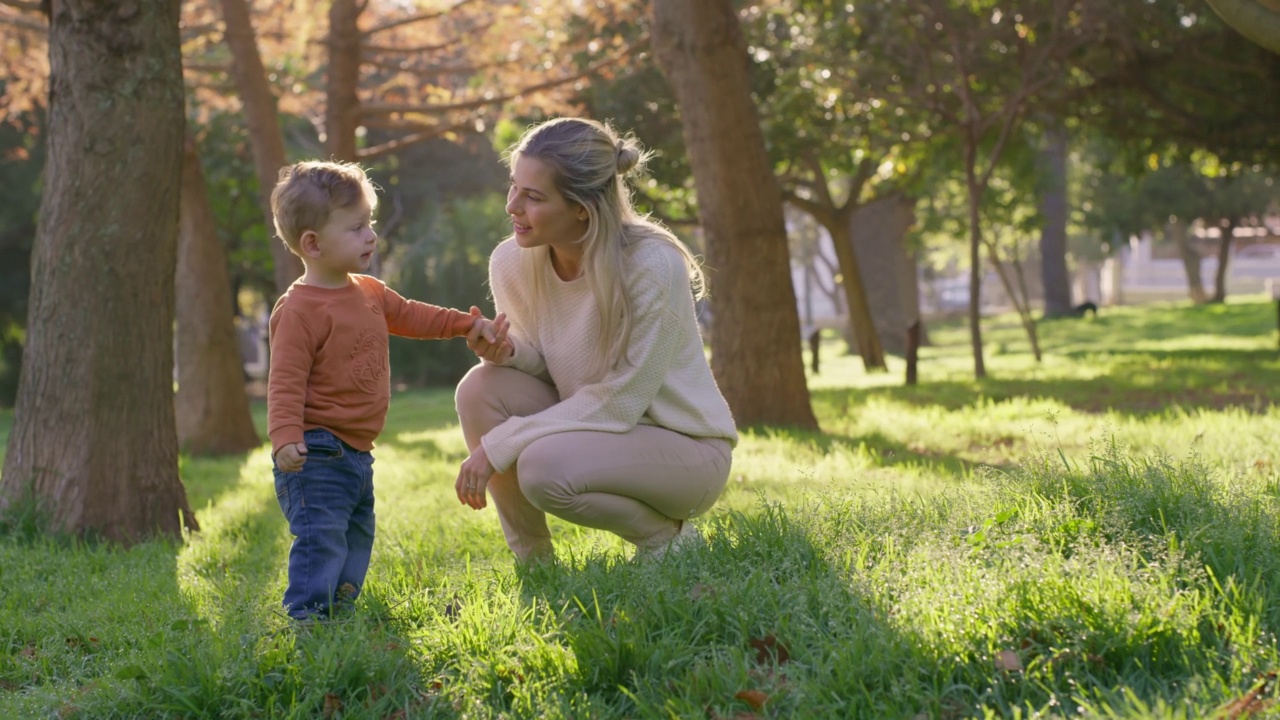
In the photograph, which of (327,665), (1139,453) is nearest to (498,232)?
(1139,453)

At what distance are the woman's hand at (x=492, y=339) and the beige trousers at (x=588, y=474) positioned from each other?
8 centimetres

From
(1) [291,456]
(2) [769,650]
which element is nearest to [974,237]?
(1) [291,456]

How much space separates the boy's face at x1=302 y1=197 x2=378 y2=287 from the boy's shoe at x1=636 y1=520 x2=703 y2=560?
1369 millimetres

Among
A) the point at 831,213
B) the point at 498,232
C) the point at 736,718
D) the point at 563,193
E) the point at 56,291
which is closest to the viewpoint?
the point at 736,718

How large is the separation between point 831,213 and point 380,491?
13.9 metres

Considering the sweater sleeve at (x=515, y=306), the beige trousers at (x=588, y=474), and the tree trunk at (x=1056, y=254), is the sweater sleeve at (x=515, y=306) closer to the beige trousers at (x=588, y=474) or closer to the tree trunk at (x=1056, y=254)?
the beige trousers at (x=588, y=474)

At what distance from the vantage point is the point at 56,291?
6.20 metres

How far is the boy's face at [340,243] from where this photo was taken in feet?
14.2

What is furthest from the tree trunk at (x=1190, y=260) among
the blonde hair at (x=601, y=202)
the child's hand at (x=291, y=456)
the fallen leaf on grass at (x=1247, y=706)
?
the fallen leaf on grass at (x=1247, y=706)

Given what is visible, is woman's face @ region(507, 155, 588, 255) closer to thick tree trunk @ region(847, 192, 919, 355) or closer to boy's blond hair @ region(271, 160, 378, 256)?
boy's blond hair @ region(271, 160, 378, 256)

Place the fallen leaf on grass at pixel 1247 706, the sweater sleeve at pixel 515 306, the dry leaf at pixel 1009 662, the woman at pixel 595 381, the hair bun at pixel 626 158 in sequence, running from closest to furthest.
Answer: the fallen leaf on grass at pixel 1247 706 < the dry leaf at pixel 1009 662 < the woman at pixel 595 381 < the hair bun at pixel 626 158 < the sweater sleeve at pixel 515 306

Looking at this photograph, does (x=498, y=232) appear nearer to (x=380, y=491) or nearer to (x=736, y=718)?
(x=380, y=491)

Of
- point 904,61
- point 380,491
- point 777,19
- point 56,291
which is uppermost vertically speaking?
point 777,19

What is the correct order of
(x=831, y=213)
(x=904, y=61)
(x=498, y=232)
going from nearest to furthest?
(x=904, y=61) → (x=831, y=213) → (x=498, y=232)
